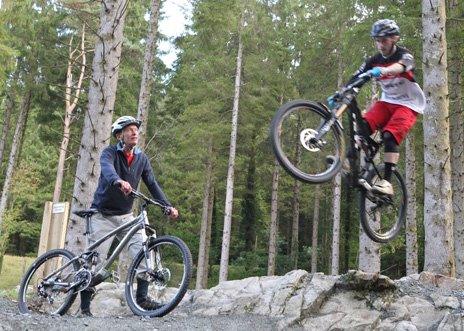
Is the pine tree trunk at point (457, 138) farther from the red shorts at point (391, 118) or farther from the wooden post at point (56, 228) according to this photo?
the wooden post at point (56, 228)

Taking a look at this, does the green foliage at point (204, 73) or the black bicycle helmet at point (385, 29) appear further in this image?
the green foliage at point (204, 73)

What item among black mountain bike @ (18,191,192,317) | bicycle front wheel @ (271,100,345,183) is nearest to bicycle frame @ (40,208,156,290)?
black mountain bike @ (18,191,192,317)

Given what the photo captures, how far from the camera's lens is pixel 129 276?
558 centimetres

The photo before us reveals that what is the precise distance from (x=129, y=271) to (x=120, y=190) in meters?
0.94

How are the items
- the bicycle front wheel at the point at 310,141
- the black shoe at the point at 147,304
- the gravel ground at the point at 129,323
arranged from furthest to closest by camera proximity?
the black shoe at the point at 147,304 → the gravel ground at the point at 129,323 → the bicycle front wheel at the point at 310,141

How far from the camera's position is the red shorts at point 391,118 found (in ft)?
16.3

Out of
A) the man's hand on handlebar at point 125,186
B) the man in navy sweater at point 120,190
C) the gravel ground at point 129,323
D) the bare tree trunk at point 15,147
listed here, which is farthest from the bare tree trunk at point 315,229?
the man's hand on handlebar at point 125,186

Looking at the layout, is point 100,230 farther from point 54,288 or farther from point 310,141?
point 310,141

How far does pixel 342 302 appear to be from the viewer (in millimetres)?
7031

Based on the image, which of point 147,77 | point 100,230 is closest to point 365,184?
point 100,230

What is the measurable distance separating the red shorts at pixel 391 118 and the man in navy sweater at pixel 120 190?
2.43 meters

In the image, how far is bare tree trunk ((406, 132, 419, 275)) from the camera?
551 inches

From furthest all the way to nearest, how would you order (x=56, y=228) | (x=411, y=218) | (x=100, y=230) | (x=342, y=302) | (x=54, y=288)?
(x=411, y=218), (x=56, y=228), (x=342, y=302), (x=54, y=288), (x=100, y=230)

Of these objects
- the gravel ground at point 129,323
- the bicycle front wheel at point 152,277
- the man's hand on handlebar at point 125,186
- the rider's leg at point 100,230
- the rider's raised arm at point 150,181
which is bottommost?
the gravel ground at point 129,323
